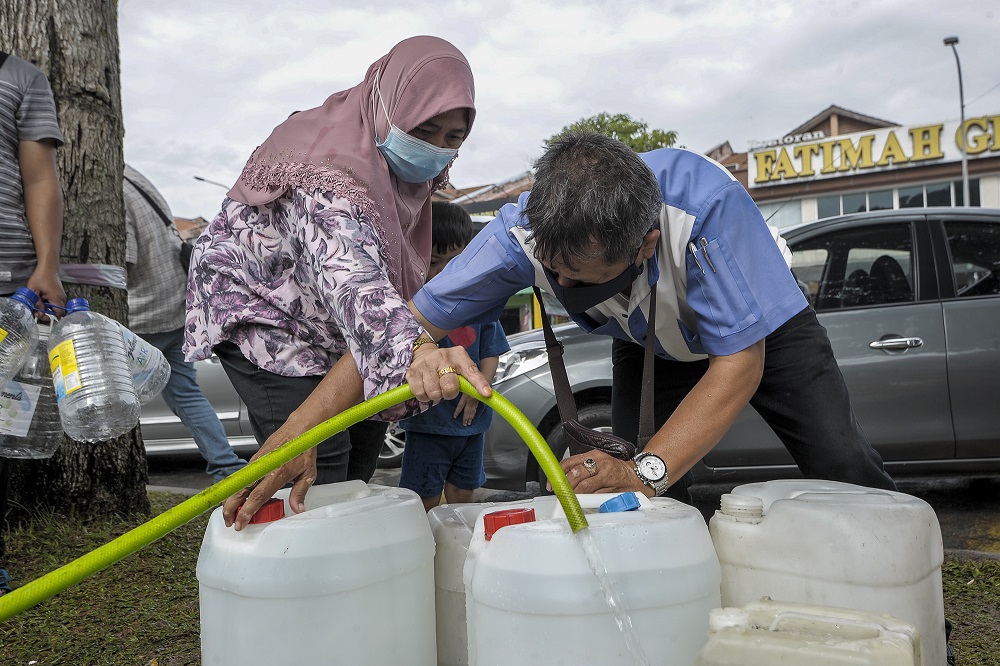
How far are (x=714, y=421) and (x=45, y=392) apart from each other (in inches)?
95.6

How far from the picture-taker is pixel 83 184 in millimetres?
3570

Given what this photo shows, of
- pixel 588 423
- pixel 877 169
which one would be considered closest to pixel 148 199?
pixel 588 423

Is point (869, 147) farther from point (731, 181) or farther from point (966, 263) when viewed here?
point (731, 181)

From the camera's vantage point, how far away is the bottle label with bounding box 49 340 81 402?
2.21 meters

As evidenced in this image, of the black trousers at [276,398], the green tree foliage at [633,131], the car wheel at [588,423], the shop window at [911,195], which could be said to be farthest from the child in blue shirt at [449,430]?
the shop window at [911,195]

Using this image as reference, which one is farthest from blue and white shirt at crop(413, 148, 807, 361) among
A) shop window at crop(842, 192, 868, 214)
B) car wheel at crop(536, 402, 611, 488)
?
shop window at crop(842, 192, 868, 214)

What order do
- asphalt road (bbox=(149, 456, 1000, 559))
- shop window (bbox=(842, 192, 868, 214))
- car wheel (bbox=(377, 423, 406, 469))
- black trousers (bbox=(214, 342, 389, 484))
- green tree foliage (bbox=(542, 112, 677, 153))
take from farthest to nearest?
shop window (bbox=(842, 192, 868, 214)), green tree foliage (bbox=(542, 112, 677, 153)), car wheel (bbox=(377, 423, 406, 469)), asphalt road (bbox=(149, 456, 1000, 559)), black trousers (bbox=(214, 342, 389, 484))

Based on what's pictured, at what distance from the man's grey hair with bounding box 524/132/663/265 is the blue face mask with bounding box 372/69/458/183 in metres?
0.43

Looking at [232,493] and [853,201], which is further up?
[853,201]

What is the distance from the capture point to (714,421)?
6.08ft

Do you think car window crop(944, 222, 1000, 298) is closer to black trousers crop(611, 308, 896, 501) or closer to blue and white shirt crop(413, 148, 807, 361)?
black trousers crop(611, 308, 896, 501)

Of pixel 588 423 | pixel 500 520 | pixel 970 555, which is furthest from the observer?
pixel 588 423

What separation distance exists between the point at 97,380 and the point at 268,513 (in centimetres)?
148

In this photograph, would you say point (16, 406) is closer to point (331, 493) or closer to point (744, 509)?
point (331, 493)
